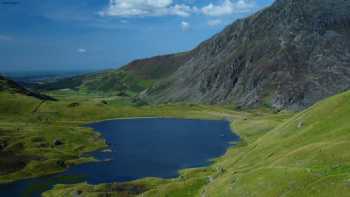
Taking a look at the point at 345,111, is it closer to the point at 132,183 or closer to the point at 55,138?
the point at 132,183

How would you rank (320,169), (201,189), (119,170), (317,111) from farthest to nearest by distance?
(119,170) < (317,111) < (201,189) < (320,169)

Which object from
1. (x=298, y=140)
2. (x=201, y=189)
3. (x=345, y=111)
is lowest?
(x=201, y=189)

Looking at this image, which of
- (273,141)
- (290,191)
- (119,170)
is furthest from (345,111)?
(119,170)

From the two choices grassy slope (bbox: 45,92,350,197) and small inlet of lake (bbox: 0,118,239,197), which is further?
small inlet of lake (bbox: 0,118,239,197)

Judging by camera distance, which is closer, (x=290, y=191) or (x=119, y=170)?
(x=290, y=191)

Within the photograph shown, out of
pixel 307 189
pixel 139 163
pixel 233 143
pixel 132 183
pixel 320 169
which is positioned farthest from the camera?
pixel 233 143

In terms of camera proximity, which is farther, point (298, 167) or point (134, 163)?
point (134, 163)

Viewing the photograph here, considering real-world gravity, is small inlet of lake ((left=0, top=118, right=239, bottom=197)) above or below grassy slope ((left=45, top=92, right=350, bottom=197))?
below

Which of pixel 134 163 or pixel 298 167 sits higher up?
pixel 298 167

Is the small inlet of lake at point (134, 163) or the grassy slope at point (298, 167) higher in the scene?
the grassy slope at point (298, 167)

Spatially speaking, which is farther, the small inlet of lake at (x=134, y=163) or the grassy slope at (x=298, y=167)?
the small inlet of lake at (x=134, y=163)

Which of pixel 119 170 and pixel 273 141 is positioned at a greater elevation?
pixel 273 141

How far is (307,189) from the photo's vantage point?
150 ft

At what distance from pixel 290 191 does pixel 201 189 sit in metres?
28.0
